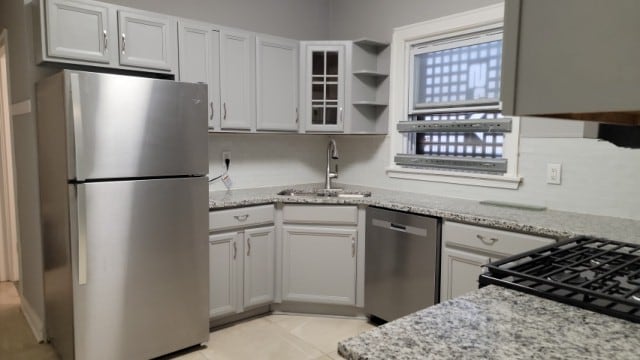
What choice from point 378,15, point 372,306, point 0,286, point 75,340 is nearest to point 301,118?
point 378,15

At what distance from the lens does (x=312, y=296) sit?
10.2ft

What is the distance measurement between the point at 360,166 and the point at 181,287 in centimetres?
189

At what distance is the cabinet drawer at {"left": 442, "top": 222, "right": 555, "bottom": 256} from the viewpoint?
212 cm

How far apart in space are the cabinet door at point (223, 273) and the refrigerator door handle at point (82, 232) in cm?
79

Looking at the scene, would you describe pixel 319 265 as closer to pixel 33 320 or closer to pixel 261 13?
pixel 33 320

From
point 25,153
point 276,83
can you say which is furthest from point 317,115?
point 25,153

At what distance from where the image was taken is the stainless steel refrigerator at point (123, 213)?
212 cm

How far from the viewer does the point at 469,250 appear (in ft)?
7.92

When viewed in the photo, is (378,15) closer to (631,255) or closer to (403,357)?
(631,255)

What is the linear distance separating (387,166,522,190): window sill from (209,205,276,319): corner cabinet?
1.11 metres

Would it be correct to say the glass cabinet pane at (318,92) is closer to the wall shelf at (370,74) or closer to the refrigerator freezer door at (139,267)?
the wall shelf at (370,74)

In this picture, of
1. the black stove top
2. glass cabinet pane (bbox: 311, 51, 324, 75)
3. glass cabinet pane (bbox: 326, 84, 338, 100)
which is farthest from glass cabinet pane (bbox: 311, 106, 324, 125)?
the black stove top

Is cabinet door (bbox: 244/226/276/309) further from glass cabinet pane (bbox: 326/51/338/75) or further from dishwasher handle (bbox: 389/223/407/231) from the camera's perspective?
glass cabinet pane (bbox: 326/51/338/75)

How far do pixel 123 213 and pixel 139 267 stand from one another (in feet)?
1.05
